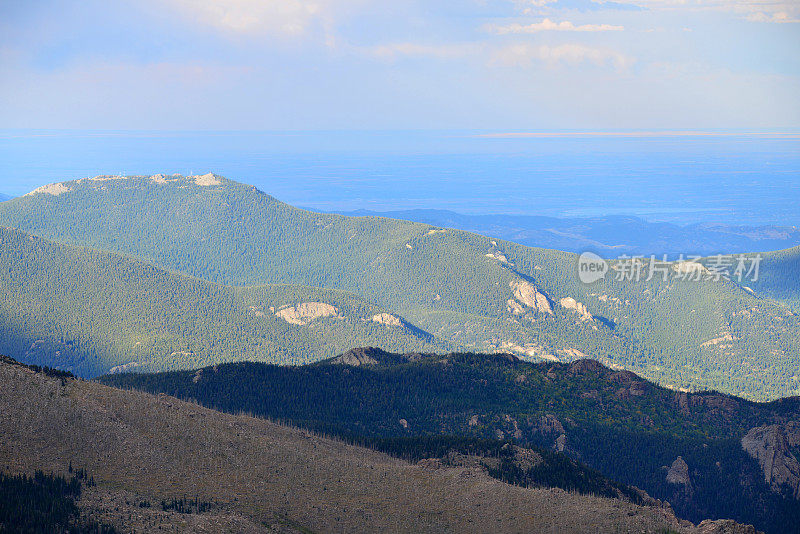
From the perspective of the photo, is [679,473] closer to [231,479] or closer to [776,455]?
[776,455]

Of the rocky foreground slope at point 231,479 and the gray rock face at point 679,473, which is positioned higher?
the rocky foreground slope at point 231,479

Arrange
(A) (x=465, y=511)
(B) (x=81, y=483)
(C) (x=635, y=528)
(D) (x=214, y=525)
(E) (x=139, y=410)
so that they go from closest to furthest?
(D) (x=214, y=525), (B) (x=81, y=483), (C) (x=635, y=528), (A) (x=465, y=511), (E) (x=139, y=410)

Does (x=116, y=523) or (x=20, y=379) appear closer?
(x=116, y=523)

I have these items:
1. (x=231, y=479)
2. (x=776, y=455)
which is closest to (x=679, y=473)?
(x=776, y=455)

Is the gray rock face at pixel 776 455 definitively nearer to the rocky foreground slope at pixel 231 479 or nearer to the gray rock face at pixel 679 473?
the gray rock face at pixel 679 473

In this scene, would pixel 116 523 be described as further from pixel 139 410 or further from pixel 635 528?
pixel 635 528

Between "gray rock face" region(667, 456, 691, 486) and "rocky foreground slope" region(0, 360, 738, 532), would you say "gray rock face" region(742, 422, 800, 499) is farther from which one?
"rocky foreground slope" region(0, 360, 738, 532)

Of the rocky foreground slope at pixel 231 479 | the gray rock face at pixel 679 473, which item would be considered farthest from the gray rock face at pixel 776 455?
the rocky foreground slope at pixel 231 479

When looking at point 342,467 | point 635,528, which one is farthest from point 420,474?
point 635,528
